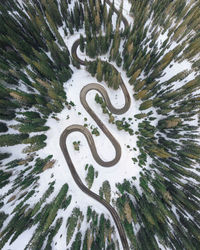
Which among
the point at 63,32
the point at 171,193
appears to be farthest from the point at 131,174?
the point at 63,32

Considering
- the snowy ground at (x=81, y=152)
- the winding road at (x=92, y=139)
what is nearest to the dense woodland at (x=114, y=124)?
the snowy ground at (x=81, y=152)

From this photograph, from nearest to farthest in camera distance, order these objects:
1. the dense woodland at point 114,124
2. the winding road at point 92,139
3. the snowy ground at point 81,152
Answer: the dense woodland at point 114,124
the snowy ground at point 81,152
the winding road at point 92,139

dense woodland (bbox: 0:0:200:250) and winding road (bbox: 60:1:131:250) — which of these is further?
winding road (bbox: 60:1:131:250)

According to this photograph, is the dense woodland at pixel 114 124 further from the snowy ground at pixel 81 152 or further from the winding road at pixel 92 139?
the winding road at pixel 92 139

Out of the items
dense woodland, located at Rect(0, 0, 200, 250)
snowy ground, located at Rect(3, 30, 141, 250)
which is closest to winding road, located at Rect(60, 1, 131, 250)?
snowy ground, located at Rect(3, 30, 141, 250)

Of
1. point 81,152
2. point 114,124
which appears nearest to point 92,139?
point 81,152

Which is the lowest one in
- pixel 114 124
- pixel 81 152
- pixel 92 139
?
pixel 81 152

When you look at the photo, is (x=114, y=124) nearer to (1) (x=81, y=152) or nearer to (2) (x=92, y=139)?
(2) (x=92, y=139)

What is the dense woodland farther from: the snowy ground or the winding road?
the winding road

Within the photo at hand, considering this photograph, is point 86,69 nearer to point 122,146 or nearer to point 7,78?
point 7,78
